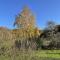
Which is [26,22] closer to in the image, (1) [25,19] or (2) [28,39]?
(1) [25,19]

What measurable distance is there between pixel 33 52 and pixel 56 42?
725 inches

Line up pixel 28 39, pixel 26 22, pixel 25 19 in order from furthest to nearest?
pixel 25 19
pixel 26 22
pixel 28 39

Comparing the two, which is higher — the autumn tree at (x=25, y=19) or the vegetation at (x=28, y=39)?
the autumn tree at (x=25, y=19)

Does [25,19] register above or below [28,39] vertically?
above

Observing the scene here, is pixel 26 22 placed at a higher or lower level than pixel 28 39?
higher

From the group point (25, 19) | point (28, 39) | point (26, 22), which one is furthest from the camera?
point (25, 19)

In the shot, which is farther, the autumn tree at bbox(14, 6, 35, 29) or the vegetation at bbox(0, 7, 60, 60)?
the autumn tree at bbox(14, 6, 35, 29)

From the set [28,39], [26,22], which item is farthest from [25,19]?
[28,39]

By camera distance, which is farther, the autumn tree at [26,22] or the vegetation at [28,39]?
the autumn tree at [26,22]

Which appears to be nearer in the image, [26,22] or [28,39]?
[28,39]

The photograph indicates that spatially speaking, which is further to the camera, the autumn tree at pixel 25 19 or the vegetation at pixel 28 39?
the autumn tree at pixel 25 19

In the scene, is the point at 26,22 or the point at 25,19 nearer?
the point at 26,22

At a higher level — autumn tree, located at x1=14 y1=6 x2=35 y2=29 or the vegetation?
autumn tree, located at x1=14 y1=6 x2=35 y2=29

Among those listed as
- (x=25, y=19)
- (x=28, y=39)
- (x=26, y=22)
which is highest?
(x=25, y=19)
